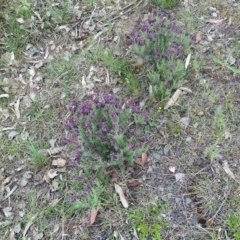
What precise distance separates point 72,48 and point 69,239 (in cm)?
173

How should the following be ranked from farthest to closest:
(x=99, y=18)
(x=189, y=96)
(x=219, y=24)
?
1. (x=99, y=18)
2. (x=219, y=24)
3. (x=189, y=96)

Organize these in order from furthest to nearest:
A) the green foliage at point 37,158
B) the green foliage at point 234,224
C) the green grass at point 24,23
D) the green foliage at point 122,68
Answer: the green grass at point 24,23 → the green foliage at point 122,68 → the green foliage at point 37,158 → the green foliage at point 234,224

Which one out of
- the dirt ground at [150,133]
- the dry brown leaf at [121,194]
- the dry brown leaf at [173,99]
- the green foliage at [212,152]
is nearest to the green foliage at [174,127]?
the dirt ground at [150,133]

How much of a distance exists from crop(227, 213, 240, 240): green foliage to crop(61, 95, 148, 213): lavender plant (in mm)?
714

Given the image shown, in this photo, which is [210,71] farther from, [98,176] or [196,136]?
[98,176]

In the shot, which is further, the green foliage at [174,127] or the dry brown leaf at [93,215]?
the green foliage at [174,127]

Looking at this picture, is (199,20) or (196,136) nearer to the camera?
(196,136)

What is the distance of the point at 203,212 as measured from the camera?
2.62 m

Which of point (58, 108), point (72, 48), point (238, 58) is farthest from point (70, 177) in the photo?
point (238, 58)

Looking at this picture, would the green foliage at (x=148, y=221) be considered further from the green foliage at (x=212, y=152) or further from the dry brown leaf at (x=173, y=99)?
the dry brown leaf at (x=173, y=99)

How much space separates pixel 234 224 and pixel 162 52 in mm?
1317

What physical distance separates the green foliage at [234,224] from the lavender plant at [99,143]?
71cm

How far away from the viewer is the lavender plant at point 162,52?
2.99 meters

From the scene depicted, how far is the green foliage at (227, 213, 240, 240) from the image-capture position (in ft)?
8.20
